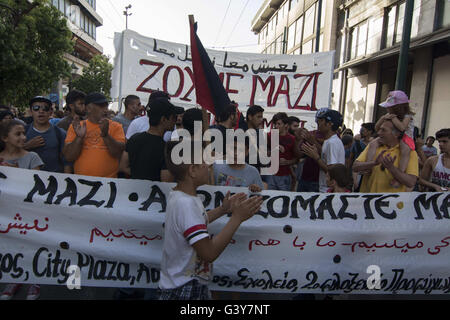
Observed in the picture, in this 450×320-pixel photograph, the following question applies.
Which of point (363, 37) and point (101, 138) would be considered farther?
point (363, 37)

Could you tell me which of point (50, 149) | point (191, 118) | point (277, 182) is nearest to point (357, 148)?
point (277, 182)

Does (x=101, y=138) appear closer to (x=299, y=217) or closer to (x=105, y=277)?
(x=105, y=277)

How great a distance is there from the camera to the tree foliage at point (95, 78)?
32.2 m

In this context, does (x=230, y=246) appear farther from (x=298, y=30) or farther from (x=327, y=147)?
(x=298, y=30)

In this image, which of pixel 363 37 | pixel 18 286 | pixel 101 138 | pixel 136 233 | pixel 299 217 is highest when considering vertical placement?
pixel 363 37

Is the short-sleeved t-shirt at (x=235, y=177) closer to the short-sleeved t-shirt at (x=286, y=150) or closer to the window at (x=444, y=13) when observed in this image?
the short-sleeved t-shirt at (x=286, y=150)

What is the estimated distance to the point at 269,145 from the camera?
4.69 m

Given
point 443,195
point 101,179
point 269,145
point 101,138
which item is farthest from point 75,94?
point 443,195

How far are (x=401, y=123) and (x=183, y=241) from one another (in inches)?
90.3

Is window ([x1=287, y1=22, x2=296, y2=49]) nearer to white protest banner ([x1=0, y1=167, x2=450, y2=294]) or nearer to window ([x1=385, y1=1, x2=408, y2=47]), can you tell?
window ([x1=385, y1=1, x2=408, y2=47])

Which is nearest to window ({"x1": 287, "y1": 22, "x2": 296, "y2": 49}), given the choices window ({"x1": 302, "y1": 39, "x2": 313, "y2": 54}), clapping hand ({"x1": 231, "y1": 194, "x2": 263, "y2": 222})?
window ({"x1": 302, "y1": 39, "x2": 313, "y2": 54})

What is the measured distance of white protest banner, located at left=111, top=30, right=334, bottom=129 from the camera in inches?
229

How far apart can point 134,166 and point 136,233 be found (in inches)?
21.5

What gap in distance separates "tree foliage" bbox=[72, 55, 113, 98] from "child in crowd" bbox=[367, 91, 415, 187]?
32408 mm
